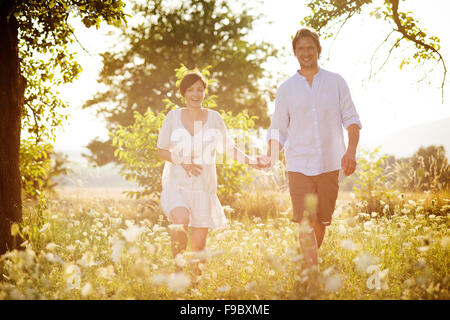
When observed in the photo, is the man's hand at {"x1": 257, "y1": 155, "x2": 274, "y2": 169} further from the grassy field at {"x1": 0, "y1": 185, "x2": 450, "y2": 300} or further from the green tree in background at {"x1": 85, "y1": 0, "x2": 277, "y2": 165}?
the green tree in background at {"x1": 85, "y1": 0, "x2": 277, "y2": 165}

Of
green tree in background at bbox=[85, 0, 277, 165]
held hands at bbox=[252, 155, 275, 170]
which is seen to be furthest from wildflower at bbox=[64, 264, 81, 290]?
green tree in background at bbox=[85, 0, 277, 165]

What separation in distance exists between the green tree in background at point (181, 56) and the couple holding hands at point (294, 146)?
1548 cm

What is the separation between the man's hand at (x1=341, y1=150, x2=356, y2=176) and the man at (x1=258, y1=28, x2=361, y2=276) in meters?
0.10

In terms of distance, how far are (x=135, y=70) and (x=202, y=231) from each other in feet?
58.9

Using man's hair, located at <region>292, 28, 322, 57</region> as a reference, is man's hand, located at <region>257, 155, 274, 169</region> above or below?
below

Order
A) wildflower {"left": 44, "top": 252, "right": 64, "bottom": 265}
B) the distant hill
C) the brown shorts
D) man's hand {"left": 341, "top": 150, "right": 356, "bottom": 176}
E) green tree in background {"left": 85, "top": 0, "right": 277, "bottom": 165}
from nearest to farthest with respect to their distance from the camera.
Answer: wildflower {"left": 44, "top": 252, "right": 64, "bottom": 265}, man's hand {"left": 341, "top": 150, "right": 356, "bottom": 176}, the brown shorts, green tree in background {"left": 85, "top": 0, "right": 277, "bottom": 165}, the distant hill

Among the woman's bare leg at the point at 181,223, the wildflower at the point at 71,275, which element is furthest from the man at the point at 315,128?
the wildflower at the point at 71,275

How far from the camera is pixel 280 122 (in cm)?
414

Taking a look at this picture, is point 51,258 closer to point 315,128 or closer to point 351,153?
point 315,128

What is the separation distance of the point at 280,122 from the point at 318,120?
1.38 feet

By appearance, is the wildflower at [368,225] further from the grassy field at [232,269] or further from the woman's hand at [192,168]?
the woman's hand at [192,168]

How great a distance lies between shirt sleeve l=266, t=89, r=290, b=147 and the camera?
161 inches
